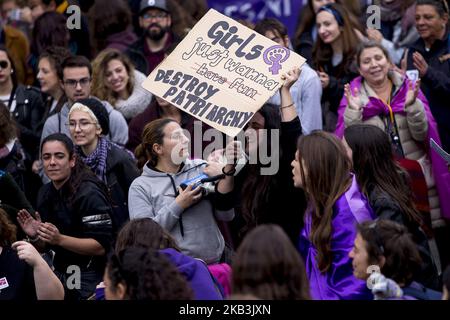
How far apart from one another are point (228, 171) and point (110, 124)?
2219mm

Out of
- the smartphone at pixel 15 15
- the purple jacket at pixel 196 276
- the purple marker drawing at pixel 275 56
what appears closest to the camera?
the purple jacket at pixel 196 276

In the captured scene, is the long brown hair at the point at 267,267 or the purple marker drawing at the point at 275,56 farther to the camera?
the purple marker drawing at the point at 275,56

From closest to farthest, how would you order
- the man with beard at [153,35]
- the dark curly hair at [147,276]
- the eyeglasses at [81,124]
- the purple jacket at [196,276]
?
the dark curly hair at [147,276] < the purple jacket at [196,276] < the eyeglasses at [81,124] < the man with beard at [153,35]

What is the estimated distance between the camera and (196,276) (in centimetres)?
638

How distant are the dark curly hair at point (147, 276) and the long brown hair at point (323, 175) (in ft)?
4.65

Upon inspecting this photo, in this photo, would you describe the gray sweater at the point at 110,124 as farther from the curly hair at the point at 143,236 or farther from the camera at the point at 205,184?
the curly hair at the point at 143,236

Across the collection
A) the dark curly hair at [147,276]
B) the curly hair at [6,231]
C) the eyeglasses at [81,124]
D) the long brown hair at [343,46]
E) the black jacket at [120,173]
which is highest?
the long brown hair at [343,46]

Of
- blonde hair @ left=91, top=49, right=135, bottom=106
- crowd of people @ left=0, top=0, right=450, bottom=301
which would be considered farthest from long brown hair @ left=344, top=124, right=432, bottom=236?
blonde hair @ left=91, top=49, right=135, bottom=106

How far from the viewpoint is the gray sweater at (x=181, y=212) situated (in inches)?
303

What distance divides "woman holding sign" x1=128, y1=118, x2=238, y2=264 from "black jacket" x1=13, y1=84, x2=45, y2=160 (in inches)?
94.2

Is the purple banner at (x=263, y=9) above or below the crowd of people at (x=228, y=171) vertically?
above

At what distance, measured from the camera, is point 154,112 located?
31.7 feet

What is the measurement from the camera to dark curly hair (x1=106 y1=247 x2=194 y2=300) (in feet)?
18.9

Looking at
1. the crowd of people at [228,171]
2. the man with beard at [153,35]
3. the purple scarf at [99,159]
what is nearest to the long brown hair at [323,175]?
the crowd of people at [228,171]
